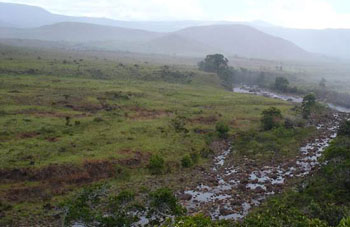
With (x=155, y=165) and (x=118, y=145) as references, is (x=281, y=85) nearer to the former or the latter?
(x=118, y=145)

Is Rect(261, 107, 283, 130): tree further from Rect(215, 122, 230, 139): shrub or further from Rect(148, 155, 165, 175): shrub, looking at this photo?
Rect(148, 155, 165, 175): shrub

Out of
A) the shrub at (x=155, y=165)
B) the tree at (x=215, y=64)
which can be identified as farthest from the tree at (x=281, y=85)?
the shrub at (x=155, y=165)

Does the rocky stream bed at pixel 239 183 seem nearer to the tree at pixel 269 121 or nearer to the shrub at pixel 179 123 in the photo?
the tree at pixel 269 121

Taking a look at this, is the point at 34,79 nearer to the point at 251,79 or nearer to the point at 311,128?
the point at 311,128

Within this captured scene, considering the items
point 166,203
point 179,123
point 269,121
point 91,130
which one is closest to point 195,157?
point 179,123

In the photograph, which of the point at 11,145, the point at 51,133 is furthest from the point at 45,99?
the point at 11,145

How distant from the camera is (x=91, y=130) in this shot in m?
45.9

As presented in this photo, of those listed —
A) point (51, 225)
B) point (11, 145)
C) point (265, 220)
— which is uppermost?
point (265, 220)

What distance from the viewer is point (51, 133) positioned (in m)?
42.7

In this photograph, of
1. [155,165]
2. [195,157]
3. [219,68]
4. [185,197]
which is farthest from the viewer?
[219,68]

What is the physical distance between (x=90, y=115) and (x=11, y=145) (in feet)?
55.1

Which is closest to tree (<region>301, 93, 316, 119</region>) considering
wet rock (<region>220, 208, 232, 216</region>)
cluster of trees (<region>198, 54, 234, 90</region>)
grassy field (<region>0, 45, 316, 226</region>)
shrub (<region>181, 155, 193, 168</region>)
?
grassy field (<region>0, 45, 316, 226</region>)

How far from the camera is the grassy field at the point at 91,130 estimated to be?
3225 centimetres

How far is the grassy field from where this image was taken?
106ft
